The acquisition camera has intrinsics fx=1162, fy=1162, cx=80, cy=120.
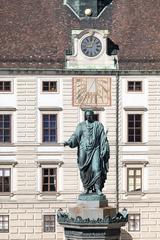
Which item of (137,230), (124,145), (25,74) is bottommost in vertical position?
(137,230)

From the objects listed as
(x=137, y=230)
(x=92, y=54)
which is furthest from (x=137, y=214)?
(x=92, y=54)

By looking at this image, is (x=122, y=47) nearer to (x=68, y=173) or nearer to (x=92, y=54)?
(x=92, y=54)

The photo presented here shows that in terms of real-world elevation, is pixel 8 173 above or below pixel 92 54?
below

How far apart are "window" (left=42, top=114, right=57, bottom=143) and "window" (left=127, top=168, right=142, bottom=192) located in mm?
4688

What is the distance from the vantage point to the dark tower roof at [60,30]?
66250mm

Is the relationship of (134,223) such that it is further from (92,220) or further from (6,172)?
(92,220)

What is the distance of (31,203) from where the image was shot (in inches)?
2596

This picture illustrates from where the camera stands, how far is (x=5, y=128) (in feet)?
216

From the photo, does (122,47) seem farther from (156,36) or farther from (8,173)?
(8,173)

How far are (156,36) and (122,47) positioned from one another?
2120mm

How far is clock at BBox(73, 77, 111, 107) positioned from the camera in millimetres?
66375

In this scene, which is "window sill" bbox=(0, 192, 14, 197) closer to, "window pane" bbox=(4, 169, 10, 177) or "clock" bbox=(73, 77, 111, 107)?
"window pane" bbox=(4, 169, 10, 177)

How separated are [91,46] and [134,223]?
1041 centimetres

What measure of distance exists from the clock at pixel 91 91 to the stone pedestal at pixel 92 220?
3996cm
